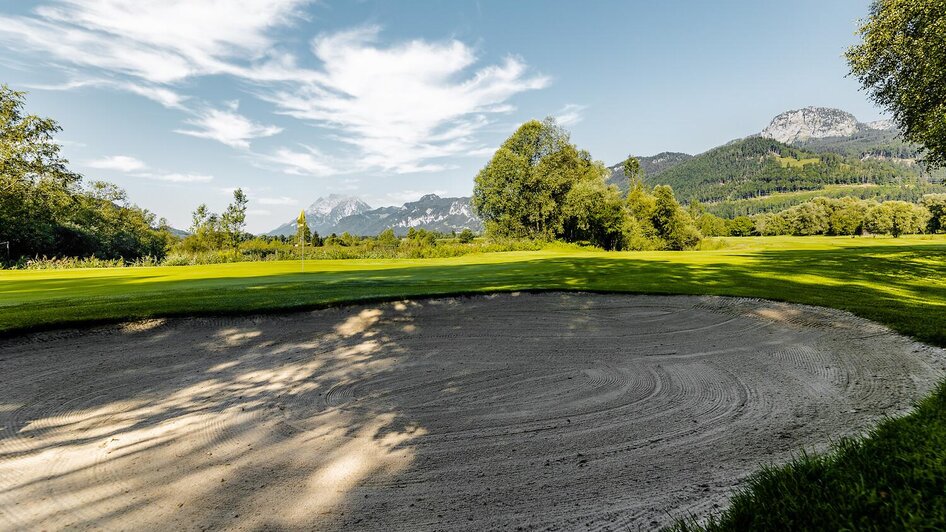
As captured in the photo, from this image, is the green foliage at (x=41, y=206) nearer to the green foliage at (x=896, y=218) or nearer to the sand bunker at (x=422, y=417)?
the sand bunker at (x=422, y=417)

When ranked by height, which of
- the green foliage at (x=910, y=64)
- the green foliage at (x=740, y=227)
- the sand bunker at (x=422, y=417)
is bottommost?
the sand bunker at (x=422, y=417)

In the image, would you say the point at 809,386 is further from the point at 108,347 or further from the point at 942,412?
the point at 108,347

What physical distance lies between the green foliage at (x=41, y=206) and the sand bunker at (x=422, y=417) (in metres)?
41.7

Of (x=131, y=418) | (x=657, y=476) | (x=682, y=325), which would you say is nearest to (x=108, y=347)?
(x=131, y=418)

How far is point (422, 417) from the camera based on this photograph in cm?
500

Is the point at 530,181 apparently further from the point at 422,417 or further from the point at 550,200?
the point at 422,417

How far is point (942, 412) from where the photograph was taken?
3.62 meters

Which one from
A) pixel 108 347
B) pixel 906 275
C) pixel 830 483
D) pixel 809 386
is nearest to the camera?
pixel 830 483

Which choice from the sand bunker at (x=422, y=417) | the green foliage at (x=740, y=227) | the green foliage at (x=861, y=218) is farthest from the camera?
the green foliage at (x=740, y=227)

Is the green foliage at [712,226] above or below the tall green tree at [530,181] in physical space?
below

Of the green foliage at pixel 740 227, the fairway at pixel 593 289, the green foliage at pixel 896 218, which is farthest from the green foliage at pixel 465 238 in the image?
the green foliage at pixel 896 218

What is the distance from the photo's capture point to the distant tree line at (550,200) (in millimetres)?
52312

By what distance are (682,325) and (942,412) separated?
553 centimetres

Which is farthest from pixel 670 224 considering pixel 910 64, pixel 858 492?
pixel 858 492
